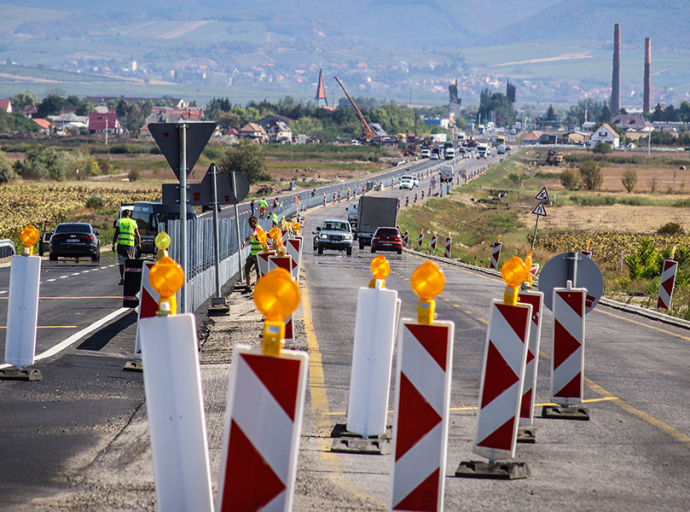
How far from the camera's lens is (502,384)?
6.61 metres

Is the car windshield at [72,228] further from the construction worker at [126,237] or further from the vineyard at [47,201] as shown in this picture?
the vineyard at [47,201]

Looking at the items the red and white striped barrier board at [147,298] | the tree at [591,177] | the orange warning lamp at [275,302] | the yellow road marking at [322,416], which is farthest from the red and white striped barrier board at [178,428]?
the tree at [591,177]

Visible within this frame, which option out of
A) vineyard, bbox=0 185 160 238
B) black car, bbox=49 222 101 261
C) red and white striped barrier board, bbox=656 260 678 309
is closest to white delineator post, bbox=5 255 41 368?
red and white striped barrier board, bbox=656 260 678 309

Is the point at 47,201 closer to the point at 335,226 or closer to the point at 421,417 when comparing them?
the point at 335,226

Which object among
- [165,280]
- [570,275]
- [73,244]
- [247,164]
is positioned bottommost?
[73,244]

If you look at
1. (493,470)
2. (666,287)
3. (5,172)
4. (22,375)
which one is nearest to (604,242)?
(666,287)

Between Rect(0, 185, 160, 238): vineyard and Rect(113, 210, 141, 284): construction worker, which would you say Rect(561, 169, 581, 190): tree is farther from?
Rect(113, 210, 141, 284): construction worker

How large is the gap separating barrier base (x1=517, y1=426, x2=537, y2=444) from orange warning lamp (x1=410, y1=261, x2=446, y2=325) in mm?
2624

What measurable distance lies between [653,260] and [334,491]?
23102 millimetres

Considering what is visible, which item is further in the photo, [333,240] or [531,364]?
[333,240]

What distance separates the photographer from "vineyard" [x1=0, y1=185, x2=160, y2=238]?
49.2m

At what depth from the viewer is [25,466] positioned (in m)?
6.35

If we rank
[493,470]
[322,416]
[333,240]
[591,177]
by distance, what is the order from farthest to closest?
[591,177], [333,240], [322,416], [493,470]

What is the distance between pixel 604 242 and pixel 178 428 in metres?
40.3
